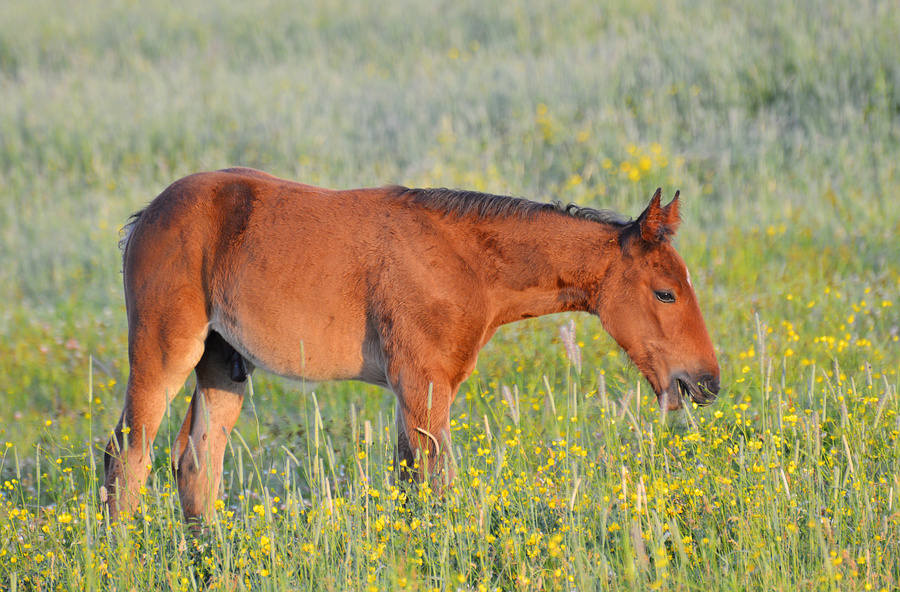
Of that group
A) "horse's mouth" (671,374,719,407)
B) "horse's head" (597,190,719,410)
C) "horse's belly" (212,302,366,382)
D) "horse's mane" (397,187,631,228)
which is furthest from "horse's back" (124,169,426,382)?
"horse's mouth" (671,374,719,407)

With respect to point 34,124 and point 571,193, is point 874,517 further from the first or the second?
point 34,124

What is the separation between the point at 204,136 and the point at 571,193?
6.22 metres

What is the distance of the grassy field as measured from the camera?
3574mm

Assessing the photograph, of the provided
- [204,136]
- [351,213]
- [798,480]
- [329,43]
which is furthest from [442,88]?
[798,480]

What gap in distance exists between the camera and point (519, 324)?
754 centimetres

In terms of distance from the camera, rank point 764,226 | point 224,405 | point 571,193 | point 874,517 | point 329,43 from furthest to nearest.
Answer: point 329,43, point 571,193, point 764,226, point 224,405, point 874,517

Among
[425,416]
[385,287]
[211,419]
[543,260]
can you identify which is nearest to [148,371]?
[211,419]

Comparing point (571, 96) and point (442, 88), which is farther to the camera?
point (442, 88)

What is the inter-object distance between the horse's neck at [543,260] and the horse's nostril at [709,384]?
67 cm

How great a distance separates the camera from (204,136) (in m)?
13.3

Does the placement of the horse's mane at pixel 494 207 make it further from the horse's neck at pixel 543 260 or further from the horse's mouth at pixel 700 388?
the horse's mouth at pixel 700 388

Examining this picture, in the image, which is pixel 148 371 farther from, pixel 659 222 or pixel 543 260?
pixel 659 222

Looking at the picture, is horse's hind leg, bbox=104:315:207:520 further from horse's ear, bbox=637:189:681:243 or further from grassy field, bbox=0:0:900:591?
horse's ear, bbox=637:189:681:243

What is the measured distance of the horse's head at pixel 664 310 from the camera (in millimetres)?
4324
